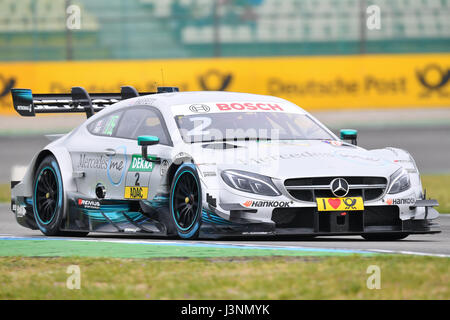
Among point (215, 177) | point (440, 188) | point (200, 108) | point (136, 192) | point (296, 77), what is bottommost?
point (440, 188)

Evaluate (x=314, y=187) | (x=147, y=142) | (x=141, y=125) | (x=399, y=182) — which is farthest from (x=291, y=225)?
(x=141, y=125)

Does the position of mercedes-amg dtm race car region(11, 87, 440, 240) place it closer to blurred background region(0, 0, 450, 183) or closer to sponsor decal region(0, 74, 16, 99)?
blurred background region(0, 0, 450, 183)

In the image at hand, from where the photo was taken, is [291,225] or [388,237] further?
[388,237]

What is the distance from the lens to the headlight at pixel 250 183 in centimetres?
829

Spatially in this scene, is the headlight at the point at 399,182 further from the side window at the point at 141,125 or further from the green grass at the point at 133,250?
the side window at the point at 141,125

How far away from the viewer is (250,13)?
31.6 m

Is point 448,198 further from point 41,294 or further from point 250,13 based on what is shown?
point 250,13

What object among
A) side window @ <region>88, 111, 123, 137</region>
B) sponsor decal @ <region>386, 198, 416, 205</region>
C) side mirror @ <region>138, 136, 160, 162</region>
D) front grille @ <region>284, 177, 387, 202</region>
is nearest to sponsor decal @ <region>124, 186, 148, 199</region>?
side mirror @ <region>138, 136, 160, 162</region>

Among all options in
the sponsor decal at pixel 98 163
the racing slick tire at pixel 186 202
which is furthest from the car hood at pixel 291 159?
the sponsor decal at pixel 98 163

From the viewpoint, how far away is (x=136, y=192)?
30.4ft

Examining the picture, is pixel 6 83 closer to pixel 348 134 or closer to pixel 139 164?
pixel 139 164

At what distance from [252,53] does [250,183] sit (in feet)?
75.0

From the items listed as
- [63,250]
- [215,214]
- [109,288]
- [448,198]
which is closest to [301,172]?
[215,214]

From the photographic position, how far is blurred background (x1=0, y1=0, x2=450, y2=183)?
29.1 metres
